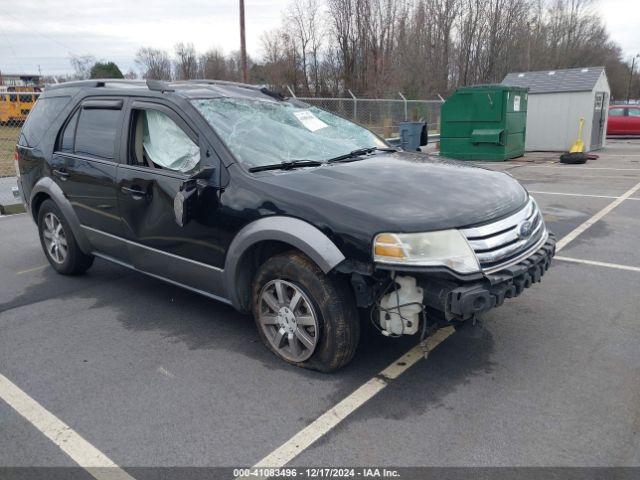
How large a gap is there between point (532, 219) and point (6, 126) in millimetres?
28338

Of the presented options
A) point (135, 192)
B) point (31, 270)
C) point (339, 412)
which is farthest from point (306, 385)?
point (31, 270)

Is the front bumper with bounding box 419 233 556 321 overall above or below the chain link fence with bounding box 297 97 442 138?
below

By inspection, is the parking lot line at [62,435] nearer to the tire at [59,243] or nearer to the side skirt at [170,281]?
the side skirt at [170,281]

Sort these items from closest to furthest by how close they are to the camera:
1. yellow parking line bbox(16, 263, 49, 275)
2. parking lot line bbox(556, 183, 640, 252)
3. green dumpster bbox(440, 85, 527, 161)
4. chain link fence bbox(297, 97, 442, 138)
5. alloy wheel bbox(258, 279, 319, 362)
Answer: alloy wheel bbox(258, 279, 319, 362) → yellow parking line bbox(16, 263, 49, 275) → parking lot line bbox(556, 183, 640, 252) → green dumpster bbox(440, 85, 527, 161) → chain link fence bbox(297, 97, 442, 138)

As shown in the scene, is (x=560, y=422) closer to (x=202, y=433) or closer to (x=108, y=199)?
(x=202, y=433)

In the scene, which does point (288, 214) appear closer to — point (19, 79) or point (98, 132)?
point (98, 132)

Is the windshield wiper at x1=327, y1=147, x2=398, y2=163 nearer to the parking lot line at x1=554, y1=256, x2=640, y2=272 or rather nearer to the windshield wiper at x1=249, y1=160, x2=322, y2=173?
the windshield wiper at x1=249, y1=160, x2=322, y2=173

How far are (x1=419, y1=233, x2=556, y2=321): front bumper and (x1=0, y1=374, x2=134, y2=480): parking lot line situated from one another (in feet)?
5.77

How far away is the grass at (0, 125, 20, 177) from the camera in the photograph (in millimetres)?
13180

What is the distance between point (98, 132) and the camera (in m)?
4.64

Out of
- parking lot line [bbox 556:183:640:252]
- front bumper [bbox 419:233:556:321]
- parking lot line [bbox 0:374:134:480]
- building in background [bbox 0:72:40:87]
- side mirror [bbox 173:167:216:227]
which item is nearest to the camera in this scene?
parking lot line [bbox 0:374:134:480]

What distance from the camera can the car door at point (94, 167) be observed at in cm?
445

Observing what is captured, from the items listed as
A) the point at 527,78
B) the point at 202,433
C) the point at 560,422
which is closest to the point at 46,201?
the point at 202,433

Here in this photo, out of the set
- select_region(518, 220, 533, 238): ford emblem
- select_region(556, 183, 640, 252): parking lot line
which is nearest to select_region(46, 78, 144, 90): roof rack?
select_region(518, 220, 533, 238): ford emblem
